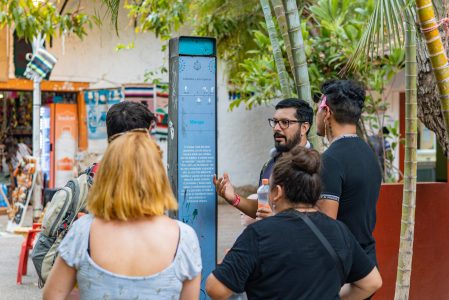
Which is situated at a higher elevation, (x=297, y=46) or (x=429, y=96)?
(x=297, y=46)

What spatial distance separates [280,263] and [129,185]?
26.6 inches

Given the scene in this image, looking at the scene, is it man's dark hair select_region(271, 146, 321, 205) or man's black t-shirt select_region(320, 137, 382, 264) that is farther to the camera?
man's black t-shirt select_region(320, 137, 382, 264)

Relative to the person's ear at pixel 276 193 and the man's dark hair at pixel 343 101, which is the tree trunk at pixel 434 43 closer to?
the man's dark hair at pixel 343 101

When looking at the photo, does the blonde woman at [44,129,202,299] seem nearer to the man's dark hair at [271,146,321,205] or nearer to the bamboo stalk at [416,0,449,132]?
the man's dark hair at [271,146,321,205]

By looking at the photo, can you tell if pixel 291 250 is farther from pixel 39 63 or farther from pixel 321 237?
pixel 39 63

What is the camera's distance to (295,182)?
3.34 meters

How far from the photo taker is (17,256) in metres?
11.5

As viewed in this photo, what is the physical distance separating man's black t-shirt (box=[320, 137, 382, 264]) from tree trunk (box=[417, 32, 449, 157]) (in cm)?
154

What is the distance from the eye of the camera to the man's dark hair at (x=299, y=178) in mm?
3340

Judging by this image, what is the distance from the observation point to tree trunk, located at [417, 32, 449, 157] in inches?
223

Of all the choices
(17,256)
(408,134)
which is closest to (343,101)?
(408,134)

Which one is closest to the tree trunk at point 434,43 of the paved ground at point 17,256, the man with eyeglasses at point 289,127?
the man with eyeglasses at point 289,127

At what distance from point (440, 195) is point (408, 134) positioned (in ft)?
4.80

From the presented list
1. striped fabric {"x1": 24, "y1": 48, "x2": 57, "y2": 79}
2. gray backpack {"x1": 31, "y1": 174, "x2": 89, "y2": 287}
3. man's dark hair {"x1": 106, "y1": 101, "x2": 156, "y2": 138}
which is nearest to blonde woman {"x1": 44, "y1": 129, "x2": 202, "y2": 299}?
man's dark hair {"x1": 106, "y1": 101, "x2": 156, "y2": 138}
